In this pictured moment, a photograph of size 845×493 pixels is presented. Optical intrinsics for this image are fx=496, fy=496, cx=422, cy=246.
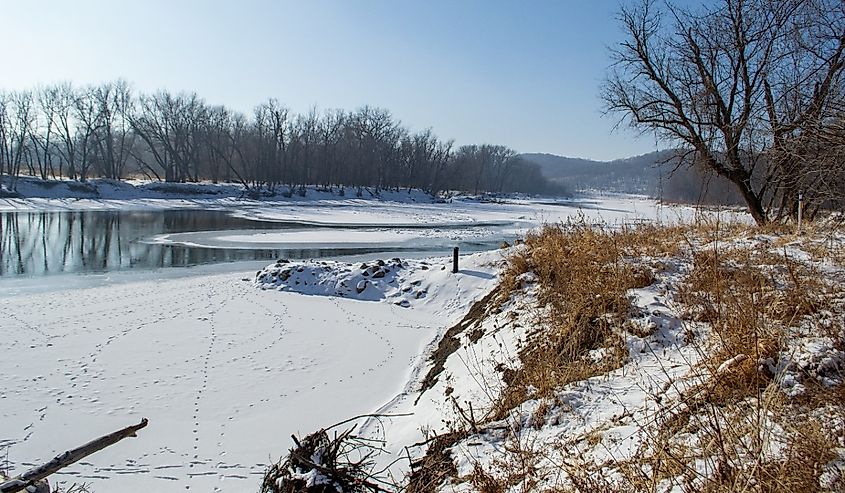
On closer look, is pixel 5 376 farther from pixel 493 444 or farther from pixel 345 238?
pixel 345 238

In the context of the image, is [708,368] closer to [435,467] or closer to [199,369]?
[435,467]

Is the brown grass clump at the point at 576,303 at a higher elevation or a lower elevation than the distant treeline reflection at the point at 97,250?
higher

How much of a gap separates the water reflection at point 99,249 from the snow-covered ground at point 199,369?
5.10 m

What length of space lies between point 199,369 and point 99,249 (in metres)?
17.0

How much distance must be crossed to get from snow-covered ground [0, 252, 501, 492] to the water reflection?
510cm

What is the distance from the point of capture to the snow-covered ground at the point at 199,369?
5.42 meters

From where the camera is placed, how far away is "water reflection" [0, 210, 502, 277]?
17.5 m

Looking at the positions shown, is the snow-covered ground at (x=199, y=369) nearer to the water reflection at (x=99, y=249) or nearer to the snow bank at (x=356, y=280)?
the snow bank at (x=356, y=280)

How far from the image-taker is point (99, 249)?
69.4 feet

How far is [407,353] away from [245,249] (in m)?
15.4

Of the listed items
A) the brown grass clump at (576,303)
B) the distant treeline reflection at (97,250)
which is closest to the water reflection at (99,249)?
the distant treeline reflection at (97,250)

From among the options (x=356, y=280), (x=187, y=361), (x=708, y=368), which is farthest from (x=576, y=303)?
(x=356, y=280)

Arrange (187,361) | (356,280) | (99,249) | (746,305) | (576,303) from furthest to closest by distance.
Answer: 1. (99,249)
2. (356,280)
3. (187,361)
4. (576,303)
5. (746,305)

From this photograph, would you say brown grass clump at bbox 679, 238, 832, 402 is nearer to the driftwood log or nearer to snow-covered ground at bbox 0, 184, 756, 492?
snow-covered ground at bbox 0, 184, 756, 492
